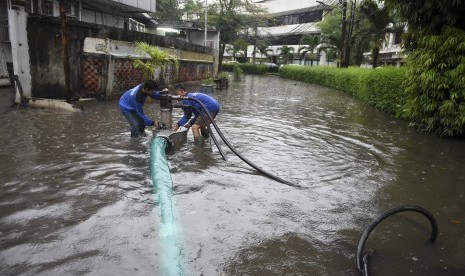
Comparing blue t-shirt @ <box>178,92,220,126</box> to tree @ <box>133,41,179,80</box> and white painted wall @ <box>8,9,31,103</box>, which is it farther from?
tree @ <box>133,41,179,80</box>

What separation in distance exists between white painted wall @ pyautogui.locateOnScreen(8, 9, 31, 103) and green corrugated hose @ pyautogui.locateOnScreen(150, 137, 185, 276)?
22.8 ft

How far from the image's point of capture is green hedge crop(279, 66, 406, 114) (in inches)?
488

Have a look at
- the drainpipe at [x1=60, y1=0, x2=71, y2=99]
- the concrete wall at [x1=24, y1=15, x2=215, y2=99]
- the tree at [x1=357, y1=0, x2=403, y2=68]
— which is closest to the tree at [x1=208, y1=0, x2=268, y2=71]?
the tree at [x1=357, y1=0, x2=403, y2=68]

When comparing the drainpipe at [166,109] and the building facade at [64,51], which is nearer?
the drainpipe at [166,109]

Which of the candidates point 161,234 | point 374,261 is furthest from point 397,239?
point 161,234

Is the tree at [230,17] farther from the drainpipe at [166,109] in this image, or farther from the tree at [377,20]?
the drainpipe at [166,109]

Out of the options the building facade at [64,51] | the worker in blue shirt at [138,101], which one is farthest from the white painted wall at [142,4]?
the worker in blue shirt at [138,101]

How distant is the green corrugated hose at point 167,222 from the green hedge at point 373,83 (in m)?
9.71

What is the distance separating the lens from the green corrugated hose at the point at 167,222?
2.88m

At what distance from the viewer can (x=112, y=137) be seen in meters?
7.39

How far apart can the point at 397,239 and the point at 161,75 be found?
45.1 ft

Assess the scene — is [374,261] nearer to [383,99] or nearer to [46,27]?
[46,27]

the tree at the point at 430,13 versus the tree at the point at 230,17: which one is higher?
the tree at the point at 230,17

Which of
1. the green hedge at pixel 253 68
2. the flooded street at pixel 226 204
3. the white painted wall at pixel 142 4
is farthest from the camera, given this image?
the green hedge at pixel 253 68
